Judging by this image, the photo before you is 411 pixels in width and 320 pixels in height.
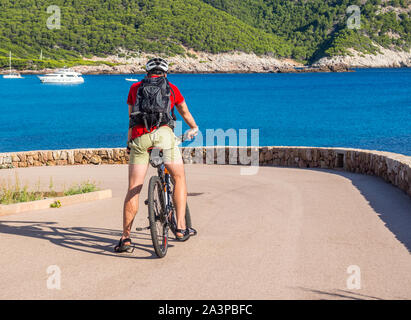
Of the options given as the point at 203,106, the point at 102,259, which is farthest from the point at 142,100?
the point at 203,106

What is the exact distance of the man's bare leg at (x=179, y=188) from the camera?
6.21m

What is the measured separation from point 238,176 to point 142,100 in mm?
8262

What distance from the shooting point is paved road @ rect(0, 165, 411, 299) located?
5.04 metres

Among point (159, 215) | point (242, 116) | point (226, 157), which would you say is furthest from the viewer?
point (242, 116)

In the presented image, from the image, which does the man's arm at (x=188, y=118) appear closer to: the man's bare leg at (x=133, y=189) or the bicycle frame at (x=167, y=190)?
the bicycle frame at (x=167, y=190)

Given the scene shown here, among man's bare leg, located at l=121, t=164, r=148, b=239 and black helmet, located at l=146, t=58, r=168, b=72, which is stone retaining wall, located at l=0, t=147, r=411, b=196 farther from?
man's bare leg, located at l=121, t=164, r=148, b=239

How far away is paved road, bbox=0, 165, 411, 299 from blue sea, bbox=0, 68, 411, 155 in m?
35.4

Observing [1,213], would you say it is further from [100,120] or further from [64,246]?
[100,120]

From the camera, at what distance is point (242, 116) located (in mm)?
74500

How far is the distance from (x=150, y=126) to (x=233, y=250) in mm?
1571
